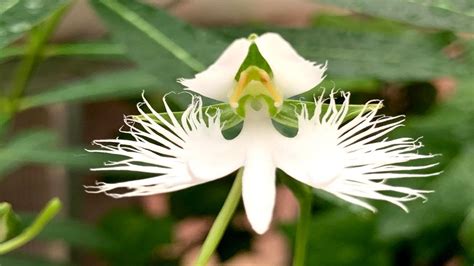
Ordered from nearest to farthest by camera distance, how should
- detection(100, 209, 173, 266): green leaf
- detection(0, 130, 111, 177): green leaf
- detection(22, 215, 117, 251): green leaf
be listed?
detection(0, 130, 111, 177): green leaf
detection(22, 215, 117, 251): green leaf
detection(100, 209, 173, 266): green leaf

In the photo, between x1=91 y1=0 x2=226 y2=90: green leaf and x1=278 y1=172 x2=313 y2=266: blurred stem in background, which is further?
x1=91 y1=0 x2=226 y2=90: green leaf

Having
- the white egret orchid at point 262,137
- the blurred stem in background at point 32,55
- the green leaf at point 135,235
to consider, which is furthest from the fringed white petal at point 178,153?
the green leaf at point 135,235

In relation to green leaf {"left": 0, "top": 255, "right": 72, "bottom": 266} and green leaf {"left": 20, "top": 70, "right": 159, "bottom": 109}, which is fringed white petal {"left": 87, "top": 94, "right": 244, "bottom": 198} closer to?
green leaf {"left": 20, "top": 70, "right": 159, "bottom": 109}

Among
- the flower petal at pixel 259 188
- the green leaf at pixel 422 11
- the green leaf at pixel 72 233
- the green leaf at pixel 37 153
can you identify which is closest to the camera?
the flower petal at pixel 259 188

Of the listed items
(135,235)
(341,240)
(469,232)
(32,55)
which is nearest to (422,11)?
(469,232)

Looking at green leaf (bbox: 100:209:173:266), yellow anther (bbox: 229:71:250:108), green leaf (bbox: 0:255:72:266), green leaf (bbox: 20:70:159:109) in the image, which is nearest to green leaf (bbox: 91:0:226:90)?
yellow anther (bbox: 229:71:250:108)

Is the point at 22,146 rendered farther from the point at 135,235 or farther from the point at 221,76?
the point at 221,76

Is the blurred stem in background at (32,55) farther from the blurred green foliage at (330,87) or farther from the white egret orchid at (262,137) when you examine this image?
the white egret orchid at (262,137)
